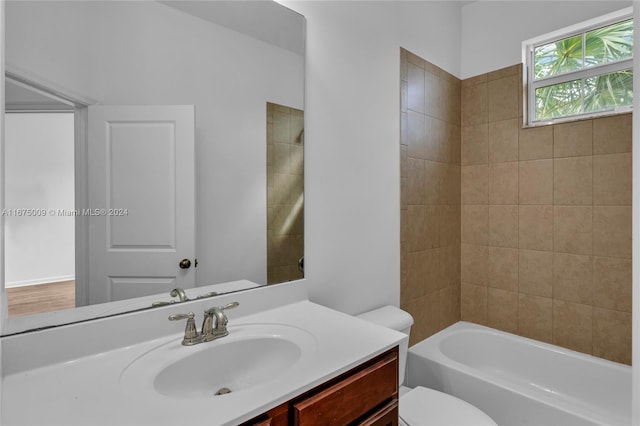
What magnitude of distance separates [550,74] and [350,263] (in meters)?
1.87

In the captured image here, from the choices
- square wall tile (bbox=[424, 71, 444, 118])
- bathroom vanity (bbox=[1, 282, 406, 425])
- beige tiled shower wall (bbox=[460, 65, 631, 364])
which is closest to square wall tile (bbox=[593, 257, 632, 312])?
beige tiled shower wall (bbox=[460, 65, 631, 364])

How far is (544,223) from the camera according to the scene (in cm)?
220

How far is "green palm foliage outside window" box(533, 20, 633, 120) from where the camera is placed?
1.98 metres

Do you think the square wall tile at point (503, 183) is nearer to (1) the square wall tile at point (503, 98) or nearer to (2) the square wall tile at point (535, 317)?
(1) the square wall tile at point (503, 98)

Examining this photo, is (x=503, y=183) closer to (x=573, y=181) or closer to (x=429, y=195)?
(x=573, y=181)

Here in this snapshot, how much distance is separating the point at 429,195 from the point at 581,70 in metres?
1.21

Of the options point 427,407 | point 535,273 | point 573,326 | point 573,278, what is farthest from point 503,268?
point 427,407

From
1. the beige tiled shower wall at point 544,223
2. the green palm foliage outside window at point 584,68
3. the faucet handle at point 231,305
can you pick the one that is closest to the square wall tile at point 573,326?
the beige tiled shower wall at point 544,223

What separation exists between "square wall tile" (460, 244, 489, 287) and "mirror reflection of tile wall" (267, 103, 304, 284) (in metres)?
1.58

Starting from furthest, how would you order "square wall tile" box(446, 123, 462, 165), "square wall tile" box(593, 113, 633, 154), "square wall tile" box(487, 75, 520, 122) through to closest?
1. "square wall tile" box(446, 123, 462, 165)
2. "square wall tile" box(487, 75, 520, 122)
3. "square wall tile" box(593, 113, 633, 154)

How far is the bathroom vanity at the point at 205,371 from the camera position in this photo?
74 centimetres

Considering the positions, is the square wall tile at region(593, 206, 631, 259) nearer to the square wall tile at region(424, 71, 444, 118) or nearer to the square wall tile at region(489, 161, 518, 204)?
the square wall tile at region(489, 161, 518, 204)

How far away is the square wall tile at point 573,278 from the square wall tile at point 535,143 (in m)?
0.65

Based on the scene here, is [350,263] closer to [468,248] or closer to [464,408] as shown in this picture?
[464,408]
